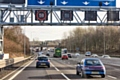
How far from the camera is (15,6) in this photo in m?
32.6

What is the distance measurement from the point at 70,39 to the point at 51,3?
142 metres

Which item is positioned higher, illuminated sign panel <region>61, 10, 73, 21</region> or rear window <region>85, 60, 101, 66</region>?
illuminated sign panel <region>61, 10, 73, 21</region>

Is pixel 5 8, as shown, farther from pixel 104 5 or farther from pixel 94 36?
pixel 94 36

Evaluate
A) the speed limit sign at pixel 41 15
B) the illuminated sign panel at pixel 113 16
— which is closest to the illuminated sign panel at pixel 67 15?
the speed limit sign at pixel 41 15

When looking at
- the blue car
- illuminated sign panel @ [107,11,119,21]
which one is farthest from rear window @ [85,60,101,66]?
illuminated sign panel @ [107,11,119,21]

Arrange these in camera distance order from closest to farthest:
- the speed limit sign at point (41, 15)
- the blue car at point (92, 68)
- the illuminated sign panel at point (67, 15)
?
the blue car at point (92, 68), the speed limit sign at point (41, 15), the illuminated sign panel at point (67, 15)

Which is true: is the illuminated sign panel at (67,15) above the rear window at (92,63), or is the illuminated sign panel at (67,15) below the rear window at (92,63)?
above

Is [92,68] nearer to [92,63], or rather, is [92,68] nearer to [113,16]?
[92,63]

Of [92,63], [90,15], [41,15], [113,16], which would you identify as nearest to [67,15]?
[90,15]

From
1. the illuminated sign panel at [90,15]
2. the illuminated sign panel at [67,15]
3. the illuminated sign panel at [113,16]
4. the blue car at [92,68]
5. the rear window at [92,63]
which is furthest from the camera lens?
the illuminated sign panel at [113,16]

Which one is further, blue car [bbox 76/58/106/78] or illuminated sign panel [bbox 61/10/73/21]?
illuminated sign panel [bbox 61/10/73/21]

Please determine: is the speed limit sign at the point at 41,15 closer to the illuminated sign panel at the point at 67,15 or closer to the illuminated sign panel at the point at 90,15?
the illuminated sign panel at the point at 67,15

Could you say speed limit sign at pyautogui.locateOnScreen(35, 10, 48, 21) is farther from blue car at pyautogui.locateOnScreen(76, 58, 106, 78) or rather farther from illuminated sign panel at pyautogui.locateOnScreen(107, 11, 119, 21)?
blue car at pyautogui.locateOnScreen(76, 58, 106, 78)

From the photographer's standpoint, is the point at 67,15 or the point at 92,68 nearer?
the point at 92,68
